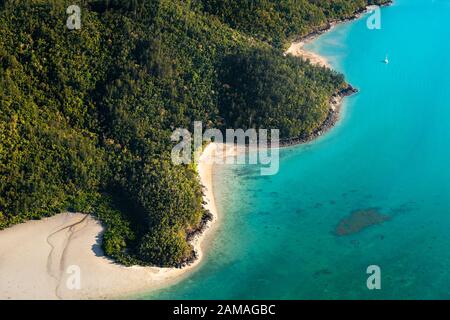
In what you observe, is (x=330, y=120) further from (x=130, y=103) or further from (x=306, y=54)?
(x=130, y=103)

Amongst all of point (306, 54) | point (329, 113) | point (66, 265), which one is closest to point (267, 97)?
point (329, 113)

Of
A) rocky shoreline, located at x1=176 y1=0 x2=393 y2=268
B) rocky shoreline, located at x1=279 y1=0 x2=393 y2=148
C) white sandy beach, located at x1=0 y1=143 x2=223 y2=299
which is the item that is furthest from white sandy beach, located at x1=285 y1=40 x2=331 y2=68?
white sandy beach, located at x1=0 y1=143 x2=223 y2=299

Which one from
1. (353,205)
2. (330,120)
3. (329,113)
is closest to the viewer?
(353,205)

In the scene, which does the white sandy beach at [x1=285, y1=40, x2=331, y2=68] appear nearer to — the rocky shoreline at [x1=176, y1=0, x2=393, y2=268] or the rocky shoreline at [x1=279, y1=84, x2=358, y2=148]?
the rocky shoreline at [x1=176, y1=0, x2=393, y2=268]

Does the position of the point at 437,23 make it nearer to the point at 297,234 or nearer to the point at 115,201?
the point at 297,234

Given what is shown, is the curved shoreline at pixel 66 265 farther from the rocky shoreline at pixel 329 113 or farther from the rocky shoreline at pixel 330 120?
the rocky shoreline at pixel 329 113

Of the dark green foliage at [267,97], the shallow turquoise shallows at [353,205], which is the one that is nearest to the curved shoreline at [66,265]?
the shallow turquoise shallows at [353,205]

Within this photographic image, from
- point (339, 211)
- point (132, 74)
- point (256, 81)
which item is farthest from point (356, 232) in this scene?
point (132, 74)
